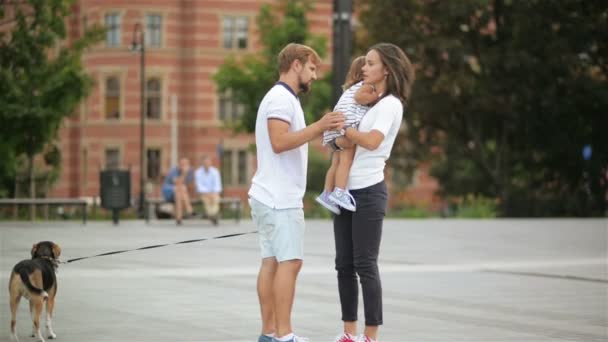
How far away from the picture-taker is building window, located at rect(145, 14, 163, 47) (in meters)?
64.6

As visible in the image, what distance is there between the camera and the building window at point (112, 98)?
212 ft

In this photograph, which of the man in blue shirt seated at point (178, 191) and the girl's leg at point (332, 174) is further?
the man in blue shirt seated at point (178, 191)

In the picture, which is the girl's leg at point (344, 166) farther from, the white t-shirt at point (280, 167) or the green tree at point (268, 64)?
the green tree at point (268, 64)

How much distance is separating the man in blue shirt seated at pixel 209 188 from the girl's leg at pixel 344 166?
21.1 meters

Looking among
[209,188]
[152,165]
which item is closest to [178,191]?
[209,188]

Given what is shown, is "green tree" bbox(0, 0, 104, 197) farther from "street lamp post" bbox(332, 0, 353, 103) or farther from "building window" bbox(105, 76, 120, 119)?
"building window" bbox(105, 76, 120, 119)

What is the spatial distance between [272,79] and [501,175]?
10.3 meters

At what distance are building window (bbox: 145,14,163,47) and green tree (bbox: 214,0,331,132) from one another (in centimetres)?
1438

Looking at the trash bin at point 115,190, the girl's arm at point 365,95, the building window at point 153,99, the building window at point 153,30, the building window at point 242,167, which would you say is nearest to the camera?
the girl's arm at point 365,95

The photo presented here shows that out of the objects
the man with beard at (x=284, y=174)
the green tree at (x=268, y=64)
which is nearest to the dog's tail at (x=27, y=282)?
the man with beard at (x=284, y=174)

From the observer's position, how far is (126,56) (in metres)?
64.0

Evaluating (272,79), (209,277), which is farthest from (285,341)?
→ (272,79)

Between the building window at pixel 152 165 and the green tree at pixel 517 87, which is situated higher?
the green tree at pixel 517 87

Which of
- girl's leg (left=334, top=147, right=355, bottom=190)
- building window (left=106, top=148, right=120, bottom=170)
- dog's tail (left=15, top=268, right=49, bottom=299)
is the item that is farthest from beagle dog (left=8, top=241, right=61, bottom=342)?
building window (left=106, top=148, right=120, bottom=170)
